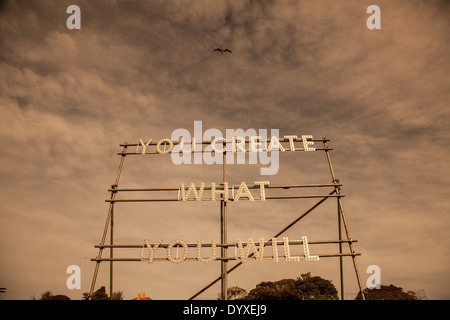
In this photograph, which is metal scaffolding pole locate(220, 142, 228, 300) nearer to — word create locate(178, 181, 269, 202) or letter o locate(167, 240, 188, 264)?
word create locate(178, 181, 269, 202)

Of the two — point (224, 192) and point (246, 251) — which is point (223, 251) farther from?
point (224, 192)

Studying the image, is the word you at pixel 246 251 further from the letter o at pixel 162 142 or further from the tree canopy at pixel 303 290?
the tree canopy at pixel 303 290

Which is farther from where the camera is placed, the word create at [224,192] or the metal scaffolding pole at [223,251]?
the word create at [224,192]


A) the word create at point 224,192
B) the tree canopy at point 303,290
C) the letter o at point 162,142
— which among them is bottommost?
the tree canopy at point 303,290

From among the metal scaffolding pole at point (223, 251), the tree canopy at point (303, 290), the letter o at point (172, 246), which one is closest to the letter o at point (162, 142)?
the metal scaffolding pole at point (223, 251)

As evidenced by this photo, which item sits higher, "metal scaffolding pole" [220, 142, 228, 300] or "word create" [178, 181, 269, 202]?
"word create" [178, 181, 269, 202]

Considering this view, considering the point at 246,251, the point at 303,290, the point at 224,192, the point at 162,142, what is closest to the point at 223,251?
the point at 246,251

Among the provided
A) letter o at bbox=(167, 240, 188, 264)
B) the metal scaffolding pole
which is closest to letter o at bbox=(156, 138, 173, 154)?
the metal scaffolding pole

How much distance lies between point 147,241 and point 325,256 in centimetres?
726

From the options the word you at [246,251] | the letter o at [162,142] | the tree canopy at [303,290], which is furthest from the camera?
the tree canopy at [303,290]

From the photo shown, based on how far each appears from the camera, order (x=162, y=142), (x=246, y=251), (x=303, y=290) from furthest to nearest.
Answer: (x=303, y=290) → (x=162, y=142) → (x=246, y=251)

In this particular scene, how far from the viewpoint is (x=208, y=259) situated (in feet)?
39.1
